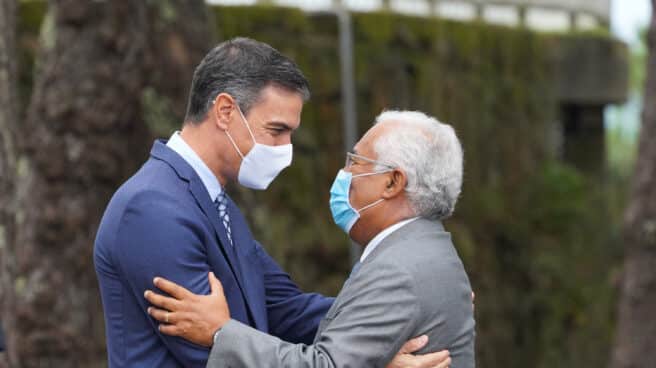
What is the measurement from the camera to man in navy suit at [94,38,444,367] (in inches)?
130

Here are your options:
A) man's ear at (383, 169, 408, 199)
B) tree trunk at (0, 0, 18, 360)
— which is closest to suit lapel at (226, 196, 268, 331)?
man's ear at (383, 169, 408, 199)

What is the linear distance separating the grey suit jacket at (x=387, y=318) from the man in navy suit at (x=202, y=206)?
0.40 ft

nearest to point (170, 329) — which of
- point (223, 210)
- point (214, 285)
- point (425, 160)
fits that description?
point (214, 285)

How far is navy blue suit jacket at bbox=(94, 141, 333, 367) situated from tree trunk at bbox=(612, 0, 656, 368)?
582 cm

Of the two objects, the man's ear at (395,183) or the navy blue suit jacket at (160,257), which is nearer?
the navy blue suit jacket at (160,257)

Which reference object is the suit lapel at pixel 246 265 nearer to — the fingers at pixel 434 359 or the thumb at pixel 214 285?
the thumb at pixel 214 285

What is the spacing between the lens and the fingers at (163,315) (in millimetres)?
3252

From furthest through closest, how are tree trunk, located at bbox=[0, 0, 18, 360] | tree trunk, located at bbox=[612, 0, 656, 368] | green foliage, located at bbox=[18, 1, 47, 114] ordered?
tree trunk, located at bbox=[612, 0, 656, 368]
green foliage, located at bbox=[18, 1, 47, 114]
tree trunk, located at bbox=[0, 0, 18, 360]

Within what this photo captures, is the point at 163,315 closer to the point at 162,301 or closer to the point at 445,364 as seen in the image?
the point at 162,301

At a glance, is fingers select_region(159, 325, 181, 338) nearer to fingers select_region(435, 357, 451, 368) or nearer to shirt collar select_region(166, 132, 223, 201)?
shirt collar select_region(166, 132, 223, 201)

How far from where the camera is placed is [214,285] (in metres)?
3.33

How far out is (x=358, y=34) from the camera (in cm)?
1032

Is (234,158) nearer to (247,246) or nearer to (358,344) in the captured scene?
(247,246)

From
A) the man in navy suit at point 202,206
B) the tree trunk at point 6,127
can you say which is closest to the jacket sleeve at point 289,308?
the man in navy suit at point 202,206
